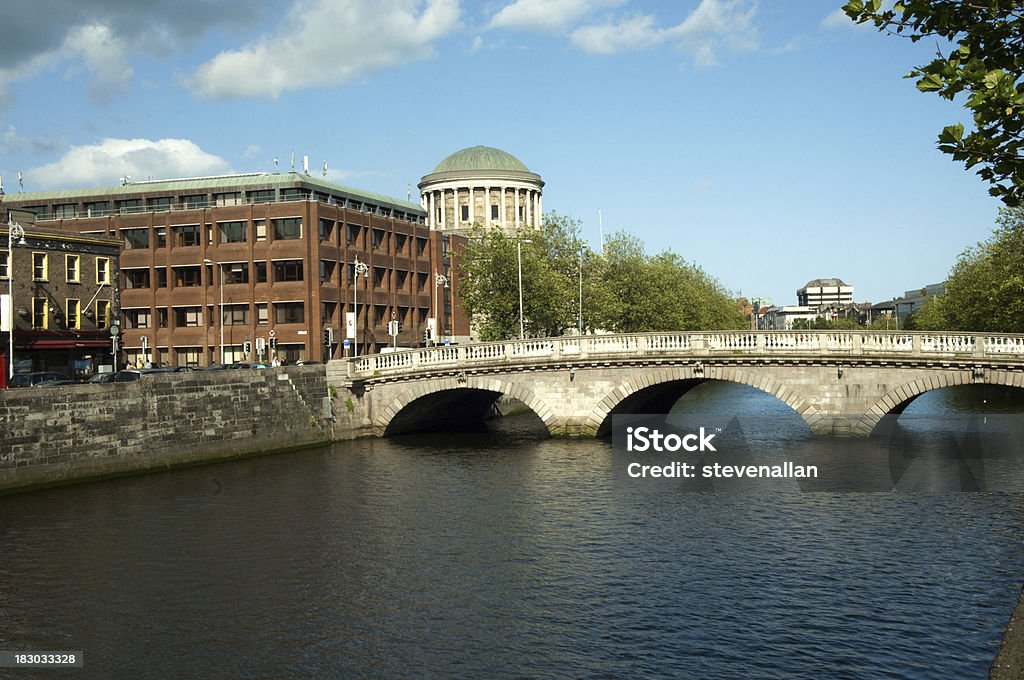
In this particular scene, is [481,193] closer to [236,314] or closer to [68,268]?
[236,314]

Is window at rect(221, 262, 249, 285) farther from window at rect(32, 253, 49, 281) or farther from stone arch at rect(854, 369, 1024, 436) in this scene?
stone arch at rect(854, 369, 1024, 436)

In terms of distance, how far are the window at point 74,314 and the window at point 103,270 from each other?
8.76ft

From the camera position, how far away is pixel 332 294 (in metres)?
101

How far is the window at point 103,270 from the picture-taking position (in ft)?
241

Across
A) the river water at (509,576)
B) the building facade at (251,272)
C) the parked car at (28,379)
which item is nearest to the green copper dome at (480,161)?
the building facade at (251,272)

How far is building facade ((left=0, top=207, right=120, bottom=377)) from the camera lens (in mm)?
66250

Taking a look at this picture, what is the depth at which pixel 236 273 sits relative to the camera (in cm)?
10181

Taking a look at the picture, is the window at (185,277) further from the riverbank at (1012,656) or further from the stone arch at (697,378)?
the riverbank at (1012,656)

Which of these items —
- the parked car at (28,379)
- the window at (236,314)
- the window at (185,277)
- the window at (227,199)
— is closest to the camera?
the parked car at (28,379)

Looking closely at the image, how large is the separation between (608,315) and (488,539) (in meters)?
66.4

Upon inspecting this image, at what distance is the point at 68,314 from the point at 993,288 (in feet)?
230

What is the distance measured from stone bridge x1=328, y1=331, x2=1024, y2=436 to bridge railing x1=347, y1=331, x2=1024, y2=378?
67mm

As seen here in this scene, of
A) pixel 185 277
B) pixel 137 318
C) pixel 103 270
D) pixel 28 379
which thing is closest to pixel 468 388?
pixel 28 379

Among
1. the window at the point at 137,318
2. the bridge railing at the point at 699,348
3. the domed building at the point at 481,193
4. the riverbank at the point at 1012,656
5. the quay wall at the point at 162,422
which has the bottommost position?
the riverbank at the point at 1012,656
